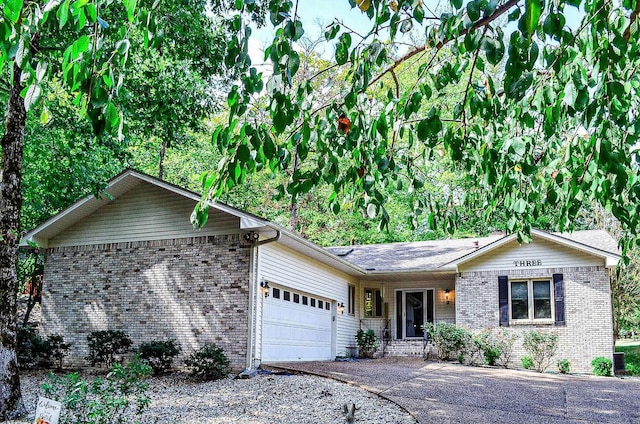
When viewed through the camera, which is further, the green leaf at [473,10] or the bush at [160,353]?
the bush at [160,353]

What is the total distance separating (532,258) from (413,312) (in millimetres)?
4368

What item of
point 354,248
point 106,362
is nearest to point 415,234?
point 354,248

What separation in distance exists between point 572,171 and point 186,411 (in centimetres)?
659

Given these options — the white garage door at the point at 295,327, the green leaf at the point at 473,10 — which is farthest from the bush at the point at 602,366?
the green leaf at the point at 473,10

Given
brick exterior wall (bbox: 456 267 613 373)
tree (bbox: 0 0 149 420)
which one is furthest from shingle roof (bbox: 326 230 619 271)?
tree (bbox: 0 0 149 420)

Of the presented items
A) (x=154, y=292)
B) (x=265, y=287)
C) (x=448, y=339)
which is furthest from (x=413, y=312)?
(x=154, y=292)

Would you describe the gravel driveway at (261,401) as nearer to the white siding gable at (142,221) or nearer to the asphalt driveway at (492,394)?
the asphalt driveway at (492,394)

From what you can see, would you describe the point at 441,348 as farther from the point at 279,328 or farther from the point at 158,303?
the point at 158,303

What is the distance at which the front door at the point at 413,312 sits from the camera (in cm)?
1894

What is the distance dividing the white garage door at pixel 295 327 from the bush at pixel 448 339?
2.99m

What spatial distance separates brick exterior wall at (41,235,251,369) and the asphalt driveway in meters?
1.70

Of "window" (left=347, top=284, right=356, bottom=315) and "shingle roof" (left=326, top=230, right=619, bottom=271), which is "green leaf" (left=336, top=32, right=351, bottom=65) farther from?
"window" (left=347, top=284, right=356, bottom=315)

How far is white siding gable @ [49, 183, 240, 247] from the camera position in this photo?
13.1 m

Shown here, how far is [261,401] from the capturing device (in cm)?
897
